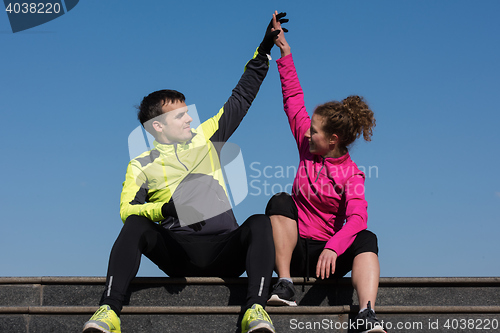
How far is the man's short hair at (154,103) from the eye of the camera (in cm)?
394

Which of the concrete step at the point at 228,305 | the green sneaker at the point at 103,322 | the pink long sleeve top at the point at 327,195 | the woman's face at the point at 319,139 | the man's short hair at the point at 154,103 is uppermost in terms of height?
the man's short hair at the point at 154,103

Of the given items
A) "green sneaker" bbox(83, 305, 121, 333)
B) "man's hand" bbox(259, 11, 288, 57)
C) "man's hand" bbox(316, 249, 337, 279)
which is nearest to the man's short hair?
"man's hand" bbox(259, 11, 288, 57)

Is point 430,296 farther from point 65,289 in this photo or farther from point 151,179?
point 65,289

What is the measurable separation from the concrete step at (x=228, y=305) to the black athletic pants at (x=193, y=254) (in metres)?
0.10

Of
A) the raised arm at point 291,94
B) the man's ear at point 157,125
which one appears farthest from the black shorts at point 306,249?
the man's ear at point 157,125

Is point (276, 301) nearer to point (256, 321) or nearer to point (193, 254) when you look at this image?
point (256, 321)

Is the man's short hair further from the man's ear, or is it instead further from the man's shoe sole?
the man's shoe sole

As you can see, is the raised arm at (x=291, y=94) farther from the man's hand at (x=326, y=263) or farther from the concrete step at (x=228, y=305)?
the concrete step at (x=228, y=305)

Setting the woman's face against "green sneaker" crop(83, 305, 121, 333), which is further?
the woman's face

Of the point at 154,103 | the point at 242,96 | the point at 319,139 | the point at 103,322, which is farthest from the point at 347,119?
the point at 103,322

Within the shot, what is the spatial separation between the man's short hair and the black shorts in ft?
3.62

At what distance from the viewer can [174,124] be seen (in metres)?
3.84

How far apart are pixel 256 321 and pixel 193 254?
825mm

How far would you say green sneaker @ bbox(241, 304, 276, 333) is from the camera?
9.02 feet
